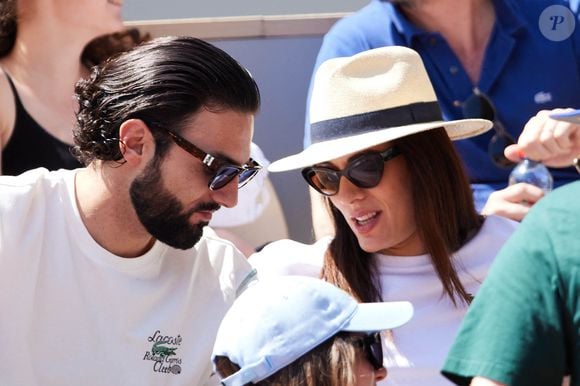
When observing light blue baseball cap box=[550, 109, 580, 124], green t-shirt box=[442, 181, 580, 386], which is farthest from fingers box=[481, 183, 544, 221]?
green t-shirt box=[442, 181, 580, 386]

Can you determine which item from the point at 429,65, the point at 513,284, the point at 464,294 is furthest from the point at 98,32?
the point at 513,284

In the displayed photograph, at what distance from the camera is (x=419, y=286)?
2.77 metres

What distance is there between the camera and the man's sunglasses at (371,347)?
191 centimetres

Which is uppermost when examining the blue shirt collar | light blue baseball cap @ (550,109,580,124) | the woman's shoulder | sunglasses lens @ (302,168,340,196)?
light blue baseball cap @ (550,109,580,124)

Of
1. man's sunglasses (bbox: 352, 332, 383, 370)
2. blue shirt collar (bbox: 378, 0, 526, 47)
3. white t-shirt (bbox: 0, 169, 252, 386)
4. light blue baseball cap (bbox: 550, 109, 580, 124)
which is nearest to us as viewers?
light blue baseball cap (bbox: 550, 109, 580, 124)

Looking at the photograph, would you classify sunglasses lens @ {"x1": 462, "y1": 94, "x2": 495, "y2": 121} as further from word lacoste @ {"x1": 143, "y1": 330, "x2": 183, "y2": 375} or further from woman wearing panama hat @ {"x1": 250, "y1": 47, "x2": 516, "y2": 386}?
word lacoste @ {"x1": 143, "y1": 330, "x2": 183, "y2": 375}

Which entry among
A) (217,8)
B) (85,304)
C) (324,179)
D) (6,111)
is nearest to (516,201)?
(324,179)

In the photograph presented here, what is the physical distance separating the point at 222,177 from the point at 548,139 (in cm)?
92

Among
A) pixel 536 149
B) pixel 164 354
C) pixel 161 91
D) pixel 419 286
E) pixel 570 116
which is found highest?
pixel 570 116

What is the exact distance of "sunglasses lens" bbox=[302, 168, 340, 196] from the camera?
2.74m

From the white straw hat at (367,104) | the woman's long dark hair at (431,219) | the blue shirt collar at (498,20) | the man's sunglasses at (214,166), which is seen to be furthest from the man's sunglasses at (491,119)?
the man's sunglasses at (214,166)

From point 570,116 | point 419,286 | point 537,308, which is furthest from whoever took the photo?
point 419,286

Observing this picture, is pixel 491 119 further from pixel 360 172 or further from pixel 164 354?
pixel 164 354

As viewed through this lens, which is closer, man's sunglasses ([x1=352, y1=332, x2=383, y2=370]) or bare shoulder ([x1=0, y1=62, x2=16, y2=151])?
man's sunglasses ([x1=352, y1=332, x2=383, y2=370])
